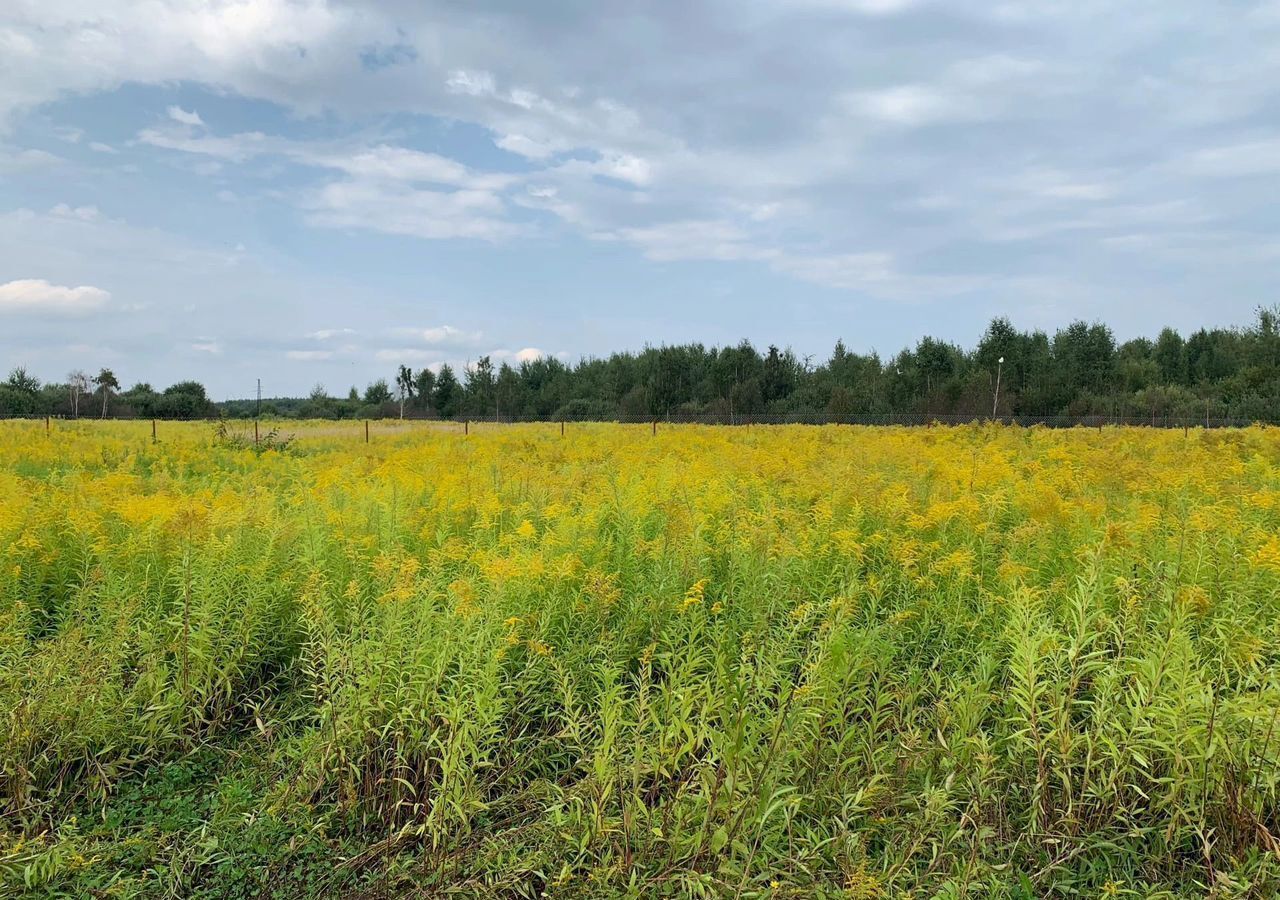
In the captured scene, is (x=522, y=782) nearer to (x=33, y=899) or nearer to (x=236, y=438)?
(x=33, y=899)

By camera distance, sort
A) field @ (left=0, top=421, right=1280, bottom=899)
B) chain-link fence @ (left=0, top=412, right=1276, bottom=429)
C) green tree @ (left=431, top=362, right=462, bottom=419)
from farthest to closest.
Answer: green tree @ (left=431, top=362, right=462, bottom=419)
chain-link fence @ (left=0, top=412, right=1276, bottom=429)
field @ (left=0, top=421, right=1280, bottom=899)

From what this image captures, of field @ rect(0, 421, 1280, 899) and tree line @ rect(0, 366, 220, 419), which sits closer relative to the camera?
field @ rect(0, 421, 1280, 899)

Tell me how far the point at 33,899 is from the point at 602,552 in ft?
10.2

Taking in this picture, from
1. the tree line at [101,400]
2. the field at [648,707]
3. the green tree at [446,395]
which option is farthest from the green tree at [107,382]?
the field at [648,707]

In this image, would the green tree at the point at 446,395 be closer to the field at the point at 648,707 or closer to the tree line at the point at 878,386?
the tree line at the point at 878,386

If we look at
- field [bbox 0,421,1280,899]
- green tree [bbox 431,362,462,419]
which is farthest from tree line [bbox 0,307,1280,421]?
field [bbox 0,421,1280,899]

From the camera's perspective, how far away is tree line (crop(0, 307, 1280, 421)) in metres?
45.6

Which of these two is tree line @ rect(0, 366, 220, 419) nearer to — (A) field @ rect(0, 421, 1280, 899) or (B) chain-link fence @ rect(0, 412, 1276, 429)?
(B) chain-link fence @ rect(0, 412, 1276, 429)

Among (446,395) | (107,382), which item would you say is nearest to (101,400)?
(107,382)

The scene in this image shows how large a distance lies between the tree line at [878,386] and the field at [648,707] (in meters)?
38.3

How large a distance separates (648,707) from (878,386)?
58.4 meters

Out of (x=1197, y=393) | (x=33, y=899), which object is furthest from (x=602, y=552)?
(x=1197, y=393)

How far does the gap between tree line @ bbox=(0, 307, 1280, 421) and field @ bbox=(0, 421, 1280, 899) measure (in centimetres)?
3826

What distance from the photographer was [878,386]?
5834 centimetres
